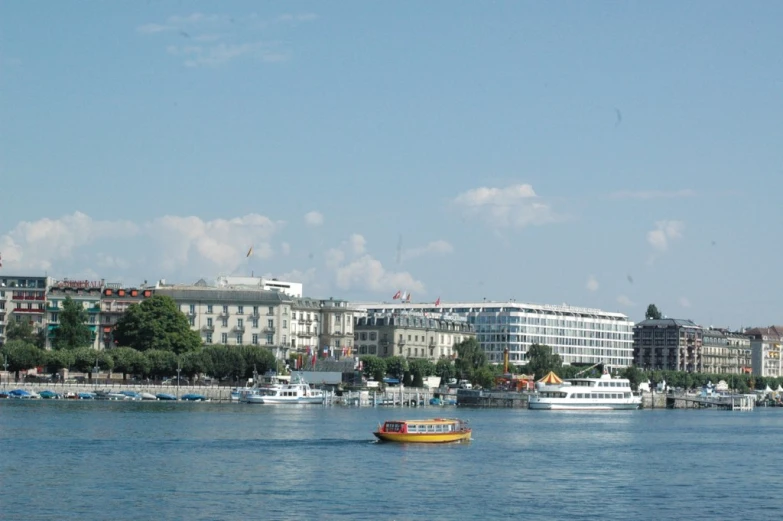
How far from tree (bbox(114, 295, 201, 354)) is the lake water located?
173 ft

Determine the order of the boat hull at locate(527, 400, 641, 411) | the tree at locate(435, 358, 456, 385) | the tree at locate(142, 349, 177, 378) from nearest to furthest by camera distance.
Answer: the tree at locate(142, 349, 177, 378) → the boat hull at locate(527, 400, 641, 411) → the tree at locate(435, 358, 456, 385)

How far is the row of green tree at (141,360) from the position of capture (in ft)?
520

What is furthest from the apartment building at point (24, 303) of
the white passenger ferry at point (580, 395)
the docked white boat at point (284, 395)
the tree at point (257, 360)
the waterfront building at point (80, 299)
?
the white passenger ferry at point (580, 395)

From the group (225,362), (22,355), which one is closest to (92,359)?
(22,355)

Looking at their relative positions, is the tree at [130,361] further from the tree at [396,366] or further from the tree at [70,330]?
the tree at [396,366]

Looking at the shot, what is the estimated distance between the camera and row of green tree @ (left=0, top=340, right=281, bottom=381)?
158375 mm

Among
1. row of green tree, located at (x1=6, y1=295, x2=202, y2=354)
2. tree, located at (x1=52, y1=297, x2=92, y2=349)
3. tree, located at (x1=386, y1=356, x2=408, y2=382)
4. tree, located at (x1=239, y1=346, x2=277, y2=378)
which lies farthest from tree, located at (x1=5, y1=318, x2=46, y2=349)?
tree, located at (x1=386, y1=356, x2=408, y2=382)

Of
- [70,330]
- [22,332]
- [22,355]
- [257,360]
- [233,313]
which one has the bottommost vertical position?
[22,355]

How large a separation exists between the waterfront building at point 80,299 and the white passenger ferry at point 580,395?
195 feet

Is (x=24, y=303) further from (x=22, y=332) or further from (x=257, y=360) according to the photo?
(x=257, y=360)

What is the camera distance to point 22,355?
516 feet

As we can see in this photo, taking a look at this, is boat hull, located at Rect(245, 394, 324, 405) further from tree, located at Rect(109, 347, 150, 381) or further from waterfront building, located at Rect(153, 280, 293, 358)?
waterfront building, located at Rect(153, 280, 293, 358)

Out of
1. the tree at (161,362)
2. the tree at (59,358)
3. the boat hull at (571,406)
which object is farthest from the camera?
the boat hull at (571,406)

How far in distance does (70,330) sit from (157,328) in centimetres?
1109
